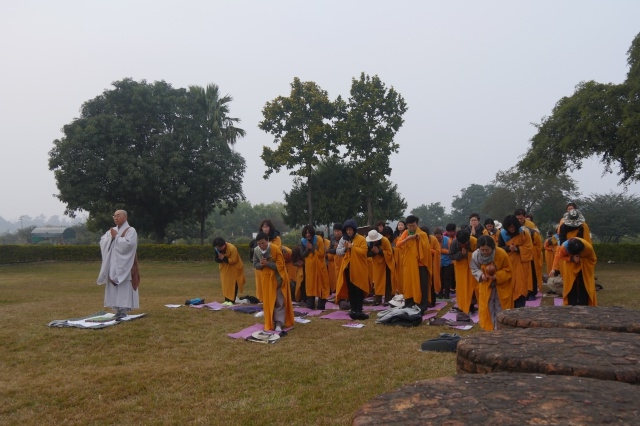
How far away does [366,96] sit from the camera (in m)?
27.5

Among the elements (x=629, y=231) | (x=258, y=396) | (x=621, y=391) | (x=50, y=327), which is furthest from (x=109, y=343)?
(x=629, y=231)

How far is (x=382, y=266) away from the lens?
34.3 feet

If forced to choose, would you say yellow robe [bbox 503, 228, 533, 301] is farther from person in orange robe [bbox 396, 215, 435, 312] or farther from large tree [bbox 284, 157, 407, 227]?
large tree [bbox 284, 157, 407, 227]

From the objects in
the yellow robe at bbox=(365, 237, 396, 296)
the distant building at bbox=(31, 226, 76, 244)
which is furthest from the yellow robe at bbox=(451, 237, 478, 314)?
the distant building at bbox=(31, 226, 76, 244)

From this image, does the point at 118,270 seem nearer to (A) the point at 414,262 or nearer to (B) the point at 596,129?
(A) the point at 414,262

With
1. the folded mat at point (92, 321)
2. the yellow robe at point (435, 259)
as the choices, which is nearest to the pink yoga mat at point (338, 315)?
the yellow robe at point (435, 259)

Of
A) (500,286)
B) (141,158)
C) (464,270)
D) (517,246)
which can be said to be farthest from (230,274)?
(141,158)

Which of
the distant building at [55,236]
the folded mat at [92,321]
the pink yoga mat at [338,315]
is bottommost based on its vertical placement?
the pink yoga mat at [338,315]

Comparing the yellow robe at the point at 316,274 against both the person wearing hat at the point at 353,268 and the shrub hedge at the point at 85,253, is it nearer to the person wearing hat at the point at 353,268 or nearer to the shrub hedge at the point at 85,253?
the person wearing hat at the point at 353,268

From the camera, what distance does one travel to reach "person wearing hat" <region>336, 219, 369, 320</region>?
356 inches

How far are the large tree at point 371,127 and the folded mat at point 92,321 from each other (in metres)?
20.4

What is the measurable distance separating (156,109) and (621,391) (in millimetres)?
28129

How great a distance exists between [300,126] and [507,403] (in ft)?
86.8

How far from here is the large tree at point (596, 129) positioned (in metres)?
17.4
